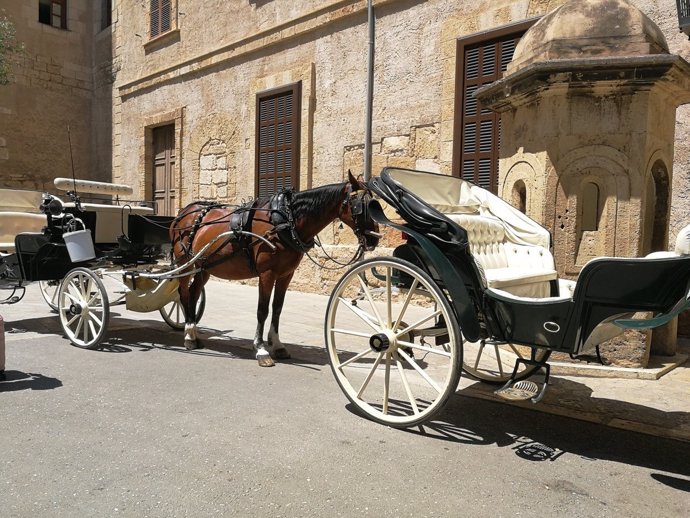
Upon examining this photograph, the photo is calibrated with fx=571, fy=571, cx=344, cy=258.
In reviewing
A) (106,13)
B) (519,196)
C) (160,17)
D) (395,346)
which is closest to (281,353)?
(395,346)

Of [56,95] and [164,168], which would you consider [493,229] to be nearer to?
[164,168]

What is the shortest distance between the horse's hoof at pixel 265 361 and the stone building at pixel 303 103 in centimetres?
270

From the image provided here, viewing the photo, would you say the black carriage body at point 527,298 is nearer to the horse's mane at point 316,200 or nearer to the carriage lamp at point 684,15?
the horse's mane at point 316,200

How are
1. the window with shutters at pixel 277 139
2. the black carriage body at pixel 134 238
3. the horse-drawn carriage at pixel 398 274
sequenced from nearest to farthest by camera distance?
the horse-drawn carriage at pixel 398 274 < the black carriage body at pixel 134 238 < the window with shutters at pixel 277 139

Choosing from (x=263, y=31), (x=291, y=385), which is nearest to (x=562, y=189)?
(x=291, y=385)

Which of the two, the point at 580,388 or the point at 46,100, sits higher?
the point at 46,100

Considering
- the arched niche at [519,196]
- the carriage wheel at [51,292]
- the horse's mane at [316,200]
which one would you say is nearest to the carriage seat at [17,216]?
the carriage wheel at [51,292]

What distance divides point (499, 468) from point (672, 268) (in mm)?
1245

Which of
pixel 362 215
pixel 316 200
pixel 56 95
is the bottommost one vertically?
pixel 362 215

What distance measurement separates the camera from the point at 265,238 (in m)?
4.96

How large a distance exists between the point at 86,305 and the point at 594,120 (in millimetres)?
4917

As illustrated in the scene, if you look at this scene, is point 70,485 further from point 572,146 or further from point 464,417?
point 572,146

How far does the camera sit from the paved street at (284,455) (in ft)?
7.99

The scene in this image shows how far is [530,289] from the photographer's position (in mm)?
3662
